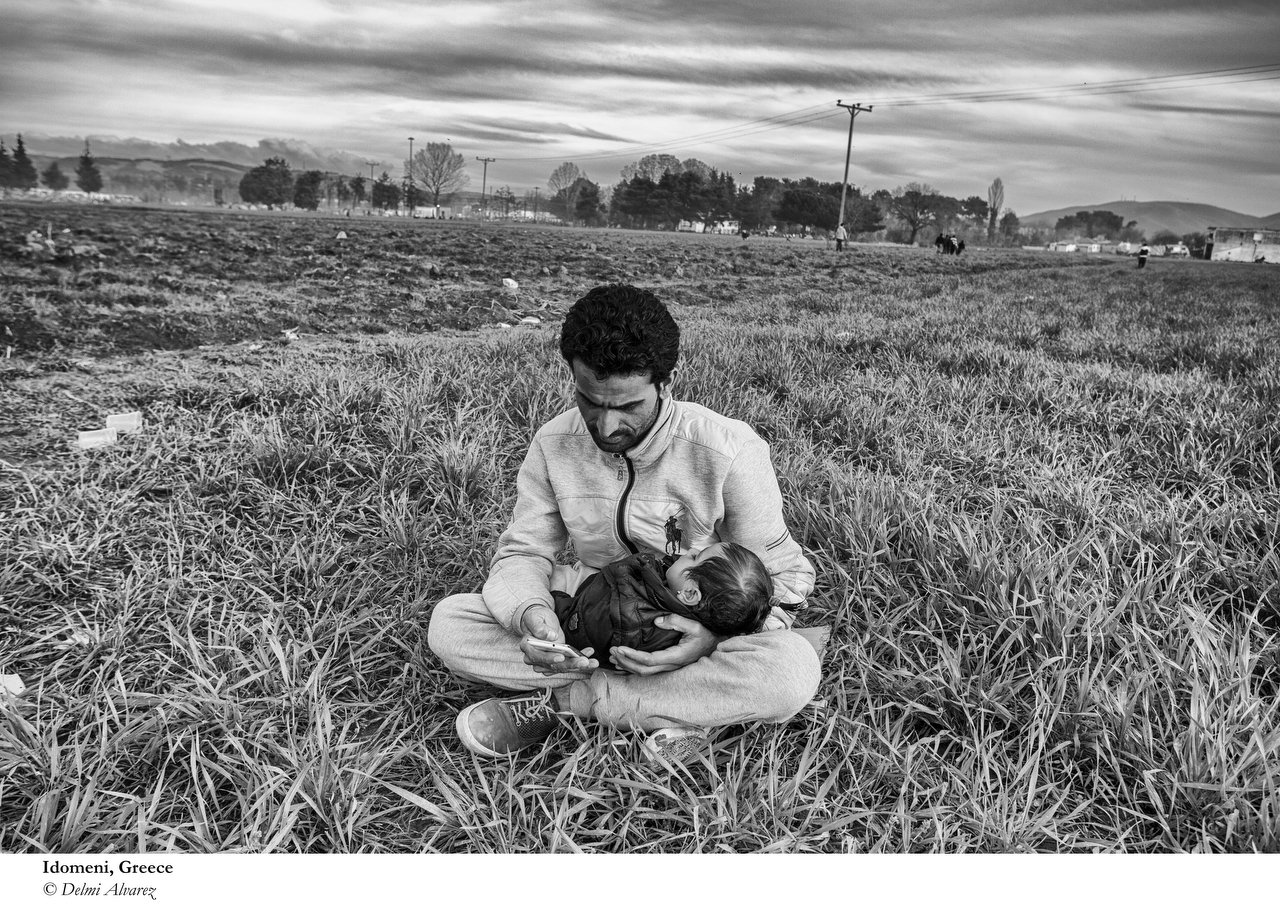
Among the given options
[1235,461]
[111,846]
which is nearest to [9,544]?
[111,846]

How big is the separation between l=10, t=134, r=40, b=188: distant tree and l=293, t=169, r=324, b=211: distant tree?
0.91 m

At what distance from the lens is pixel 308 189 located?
10.8 feet

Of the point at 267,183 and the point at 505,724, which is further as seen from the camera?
the point at 267,183

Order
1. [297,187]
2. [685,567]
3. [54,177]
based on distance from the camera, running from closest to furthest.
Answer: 1. [685,567]
2. [54,177]
3. [297,187]

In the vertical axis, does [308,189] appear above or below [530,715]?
above

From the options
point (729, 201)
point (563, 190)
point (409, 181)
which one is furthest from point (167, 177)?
point (729, 201)

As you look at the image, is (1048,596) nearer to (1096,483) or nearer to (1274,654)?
(1274,654)

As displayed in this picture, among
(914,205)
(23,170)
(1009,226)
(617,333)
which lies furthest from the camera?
(1009,226)

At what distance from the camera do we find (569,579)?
1.79 metres

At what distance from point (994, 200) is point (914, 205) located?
98 centimetres

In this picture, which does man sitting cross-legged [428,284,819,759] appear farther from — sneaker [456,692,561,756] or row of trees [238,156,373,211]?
row of trees [238,156,373,211]

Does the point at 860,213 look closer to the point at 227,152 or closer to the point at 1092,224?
the point at 1092,224

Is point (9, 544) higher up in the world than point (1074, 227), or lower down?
lower down
